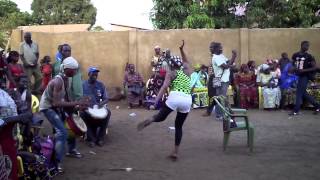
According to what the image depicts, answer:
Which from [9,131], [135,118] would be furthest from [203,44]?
[9,131]

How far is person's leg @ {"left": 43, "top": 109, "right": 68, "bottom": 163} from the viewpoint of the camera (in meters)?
6.86

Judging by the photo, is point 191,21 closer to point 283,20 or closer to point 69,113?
point 283,20

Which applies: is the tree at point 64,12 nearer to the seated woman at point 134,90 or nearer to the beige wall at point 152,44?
the beige wall at point 152,44

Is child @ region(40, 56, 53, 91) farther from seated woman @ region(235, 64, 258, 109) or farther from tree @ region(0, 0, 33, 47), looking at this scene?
tree @ region(0, 0, 33, 47)

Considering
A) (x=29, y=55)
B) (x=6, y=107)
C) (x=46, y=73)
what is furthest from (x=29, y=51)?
(x=6, y=107)

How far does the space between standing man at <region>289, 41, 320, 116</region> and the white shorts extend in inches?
200

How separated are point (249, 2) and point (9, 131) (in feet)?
50.9

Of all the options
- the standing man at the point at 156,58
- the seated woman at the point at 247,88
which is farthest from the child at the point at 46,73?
the seated woman at the point at 247,88

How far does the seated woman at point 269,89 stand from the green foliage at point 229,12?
19.5ft

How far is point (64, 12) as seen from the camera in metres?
43.3

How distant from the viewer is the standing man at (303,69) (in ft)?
38.7

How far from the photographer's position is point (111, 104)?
1474cm

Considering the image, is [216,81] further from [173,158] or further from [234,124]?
[173,158]

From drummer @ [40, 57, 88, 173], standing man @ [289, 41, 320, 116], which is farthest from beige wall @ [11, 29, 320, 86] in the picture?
drummer @ [40, 57, 88, 173]
